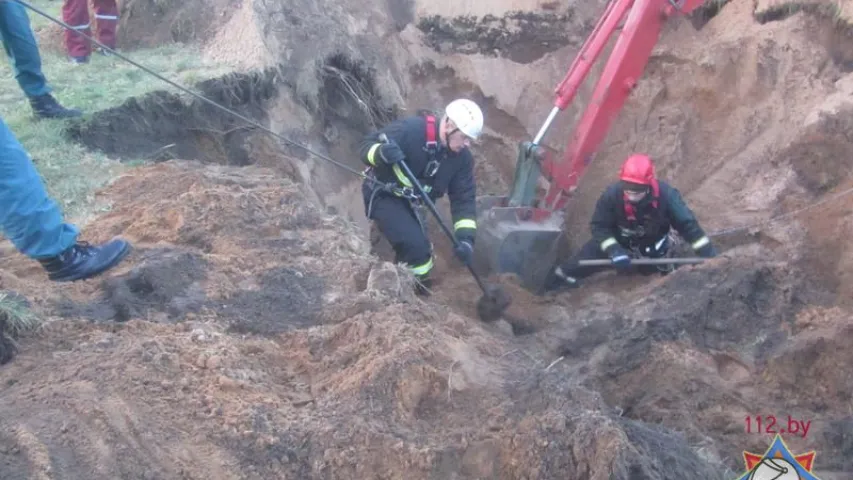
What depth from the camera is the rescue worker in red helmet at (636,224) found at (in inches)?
270

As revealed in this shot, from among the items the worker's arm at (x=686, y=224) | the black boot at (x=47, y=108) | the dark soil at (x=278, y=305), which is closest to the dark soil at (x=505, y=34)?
the worker's arm at (x=686, y=224)

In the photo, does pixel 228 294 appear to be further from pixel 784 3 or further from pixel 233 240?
pixel 784 3

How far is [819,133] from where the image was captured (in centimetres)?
735

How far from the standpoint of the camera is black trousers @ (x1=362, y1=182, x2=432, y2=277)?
6.59 metres

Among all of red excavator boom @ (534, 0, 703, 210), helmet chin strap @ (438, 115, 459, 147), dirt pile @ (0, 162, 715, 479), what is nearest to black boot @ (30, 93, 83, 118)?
dirt pile @ (0, 162, 715, 479)

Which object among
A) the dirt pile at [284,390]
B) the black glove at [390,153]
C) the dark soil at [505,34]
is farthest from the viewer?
the dark soil at [505,34]

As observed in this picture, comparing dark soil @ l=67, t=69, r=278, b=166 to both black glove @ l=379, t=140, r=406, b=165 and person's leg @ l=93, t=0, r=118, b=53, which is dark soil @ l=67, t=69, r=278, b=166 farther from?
person's leg @ l=93, t=0, r=118, b=53

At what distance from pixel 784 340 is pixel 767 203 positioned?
2269mm

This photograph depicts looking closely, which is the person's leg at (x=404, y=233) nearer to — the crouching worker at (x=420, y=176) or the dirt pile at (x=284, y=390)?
the crouching worker at (x=420, y=176)

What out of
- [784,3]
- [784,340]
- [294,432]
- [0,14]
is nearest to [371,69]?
[0,14]

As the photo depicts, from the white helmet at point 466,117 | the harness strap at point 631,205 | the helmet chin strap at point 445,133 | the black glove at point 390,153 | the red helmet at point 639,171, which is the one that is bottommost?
the harness strap at point 631,205

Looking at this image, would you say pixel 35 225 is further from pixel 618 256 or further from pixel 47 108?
pixel 618 256

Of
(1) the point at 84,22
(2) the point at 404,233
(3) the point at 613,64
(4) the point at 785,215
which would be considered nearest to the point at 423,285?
(2) the point at 404,233

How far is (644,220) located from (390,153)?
2465 mm
